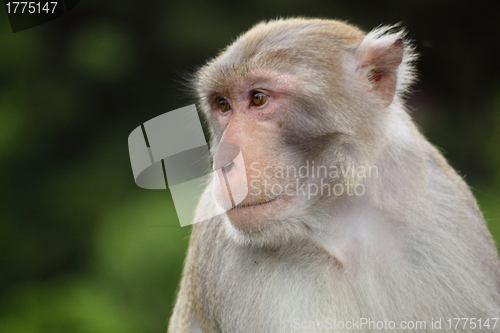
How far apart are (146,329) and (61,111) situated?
248cm

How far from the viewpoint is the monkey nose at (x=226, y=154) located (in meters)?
2.32

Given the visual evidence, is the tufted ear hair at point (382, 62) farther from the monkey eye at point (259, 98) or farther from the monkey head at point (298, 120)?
the monkey eye at point (259, 98)

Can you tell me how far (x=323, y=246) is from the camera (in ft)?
8.04

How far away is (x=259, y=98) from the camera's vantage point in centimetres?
250

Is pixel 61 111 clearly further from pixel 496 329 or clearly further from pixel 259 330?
pixel 496 329

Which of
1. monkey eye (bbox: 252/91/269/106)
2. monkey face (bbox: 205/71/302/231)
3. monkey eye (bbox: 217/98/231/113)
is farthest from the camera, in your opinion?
monkey eye (bbox: 217/98/231/113)

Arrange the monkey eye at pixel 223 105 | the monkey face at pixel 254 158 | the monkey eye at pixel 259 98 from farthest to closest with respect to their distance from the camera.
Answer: the monkey eye at pixel 223 105 < the monkey eye at pixel 259 98 < the monkey face at pixel 254 158

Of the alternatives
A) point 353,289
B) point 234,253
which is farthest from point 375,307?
point 234,253

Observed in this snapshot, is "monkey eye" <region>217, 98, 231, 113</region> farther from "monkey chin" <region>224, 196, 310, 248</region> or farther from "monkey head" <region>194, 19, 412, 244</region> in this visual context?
"monkey chin" <region>224, 196, 310, 248</region>

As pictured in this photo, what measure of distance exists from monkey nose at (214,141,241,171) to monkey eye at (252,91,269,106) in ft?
0.84

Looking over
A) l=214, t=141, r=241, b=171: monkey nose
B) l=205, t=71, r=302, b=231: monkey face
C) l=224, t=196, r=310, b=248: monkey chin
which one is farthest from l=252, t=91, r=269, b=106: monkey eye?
l=224, t=196, r=310, b=248: monkey chin

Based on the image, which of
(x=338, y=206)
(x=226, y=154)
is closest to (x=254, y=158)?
(x=226, y=154)

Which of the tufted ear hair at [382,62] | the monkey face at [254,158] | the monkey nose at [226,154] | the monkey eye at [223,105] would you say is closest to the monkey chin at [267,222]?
the monkey face at [254,158]

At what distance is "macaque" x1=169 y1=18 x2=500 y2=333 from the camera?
7.73 feet
